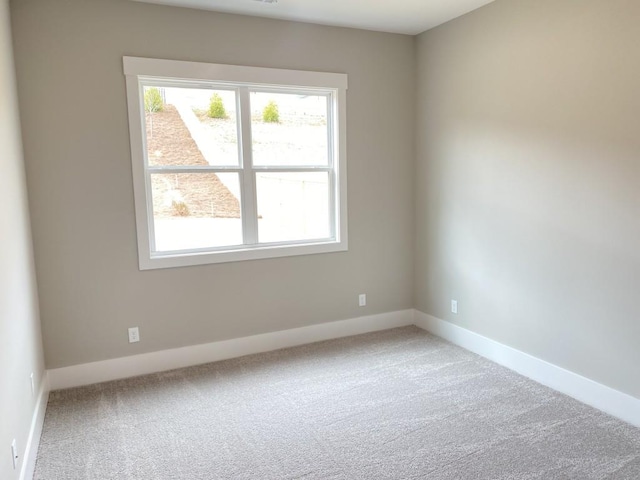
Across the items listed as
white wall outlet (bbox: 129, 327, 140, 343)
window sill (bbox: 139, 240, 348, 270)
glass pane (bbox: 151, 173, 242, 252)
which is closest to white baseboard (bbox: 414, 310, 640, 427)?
window sill (bbox: 139, 240, 348, 270)

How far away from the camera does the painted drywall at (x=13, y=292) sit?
6.46 feet

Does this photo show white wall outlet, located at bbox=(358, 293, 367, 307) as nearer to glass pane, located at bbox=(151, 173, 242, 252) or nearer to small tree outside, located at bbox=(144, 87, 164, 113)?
glass pane, located at bbox=(151, 173, 242, 252)

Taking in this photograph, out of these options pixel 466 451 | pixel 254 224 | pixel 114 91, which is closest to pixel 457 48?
pixel 254 224

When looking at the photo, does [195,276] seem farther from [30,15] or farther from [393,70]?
[393,70]

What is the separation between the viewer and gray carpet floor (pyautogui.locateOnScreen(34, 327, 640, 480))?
89.6 inches

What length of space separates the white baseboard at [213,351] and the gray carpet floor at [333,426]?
0.32 ft

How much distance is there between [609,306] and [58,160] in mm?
3772

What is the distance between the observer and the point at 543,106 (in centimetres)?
304

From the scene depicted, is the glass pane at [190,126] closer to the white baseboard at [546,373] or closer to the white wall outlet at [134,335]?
the white wall outlet at [134,335]

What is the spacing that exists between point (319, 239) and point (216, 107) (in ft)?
4.78

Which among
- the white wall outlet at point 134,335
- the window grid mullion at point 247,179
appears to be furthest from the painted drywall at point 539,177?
the white wall outlet at point 134,335

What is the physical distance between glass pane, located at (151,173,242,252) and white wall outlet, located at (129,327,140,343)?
2.09ft

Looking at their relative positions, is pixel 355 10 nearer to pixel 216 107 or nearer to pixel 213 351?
pixel 216 107

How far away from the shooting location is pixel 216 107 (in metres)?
3.62
